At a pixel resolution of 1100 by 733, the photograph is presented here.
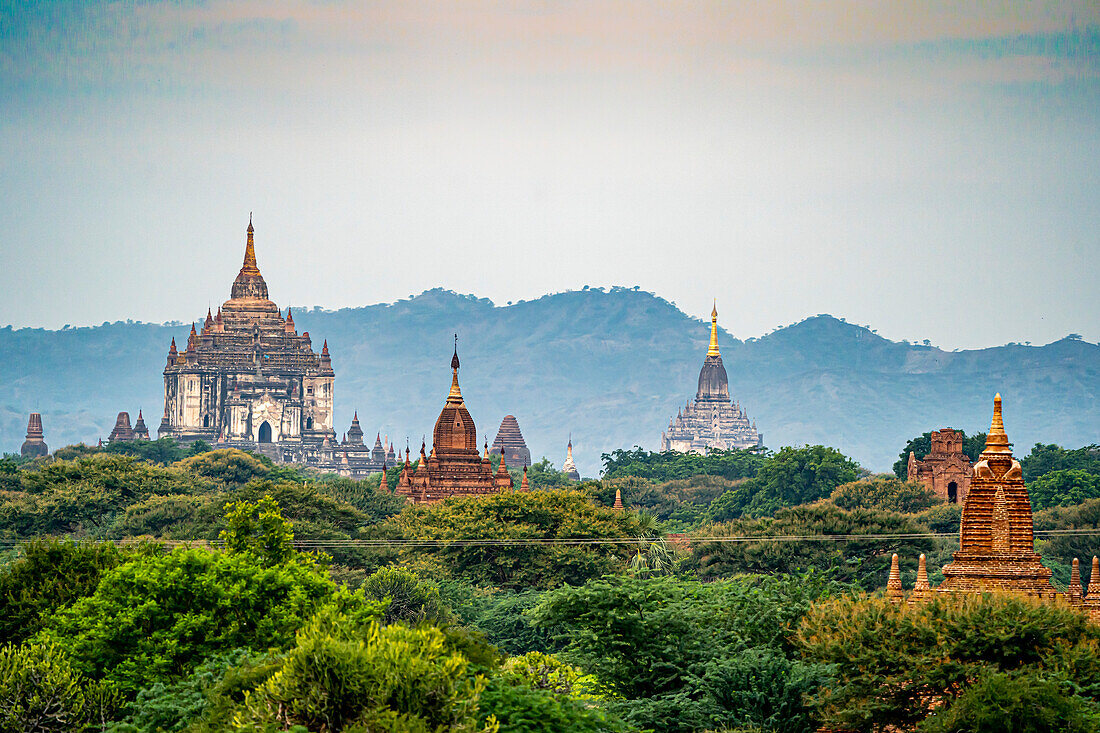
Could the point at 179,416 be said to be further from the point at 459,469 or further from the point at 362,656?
the point at 362,656

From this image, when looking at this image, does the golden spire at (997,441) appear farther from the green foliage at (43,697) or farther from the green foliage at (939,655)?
the green foliage at (43,697)

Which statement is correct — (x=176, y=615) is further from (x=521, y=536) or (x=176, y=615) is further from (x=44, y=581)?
(x=521, y=536)

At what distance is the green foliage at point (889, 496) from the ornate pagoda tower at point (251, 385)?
8147 cm

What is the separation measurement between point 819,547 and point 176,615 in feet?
124

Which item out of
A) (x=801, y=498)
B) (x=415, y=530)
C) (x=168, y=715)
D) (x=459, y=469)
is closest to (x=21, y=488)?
(x=459, y=469)


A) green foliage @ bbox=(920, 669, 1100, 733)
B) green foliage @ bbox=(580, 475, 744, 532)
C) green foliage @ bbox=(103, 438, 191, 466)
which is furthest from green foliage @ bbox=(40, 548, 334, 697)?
green foliage @ bbox=(103, 438, 191, 466)

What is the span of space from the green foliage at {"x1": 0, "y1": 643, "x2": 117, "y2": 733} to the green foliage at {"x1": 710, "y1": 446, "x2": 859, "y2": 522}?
8206 centimetres

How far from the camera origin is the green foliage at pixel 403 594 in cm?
5066

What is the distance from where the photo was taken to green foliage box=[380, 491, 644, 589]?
6531 centimetres

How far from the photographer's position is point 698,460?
15788cm

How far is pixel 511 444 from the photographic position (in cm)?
17975

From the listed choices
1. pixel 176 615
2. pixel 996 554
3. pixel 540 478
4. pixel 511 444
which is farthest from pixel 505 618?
pixel 511 444

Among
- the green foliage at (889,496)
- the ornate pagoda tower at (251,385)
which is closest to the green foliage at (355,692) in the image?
the green foliage at (889,496)

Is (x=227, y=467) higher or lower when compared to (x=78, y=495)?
higher
